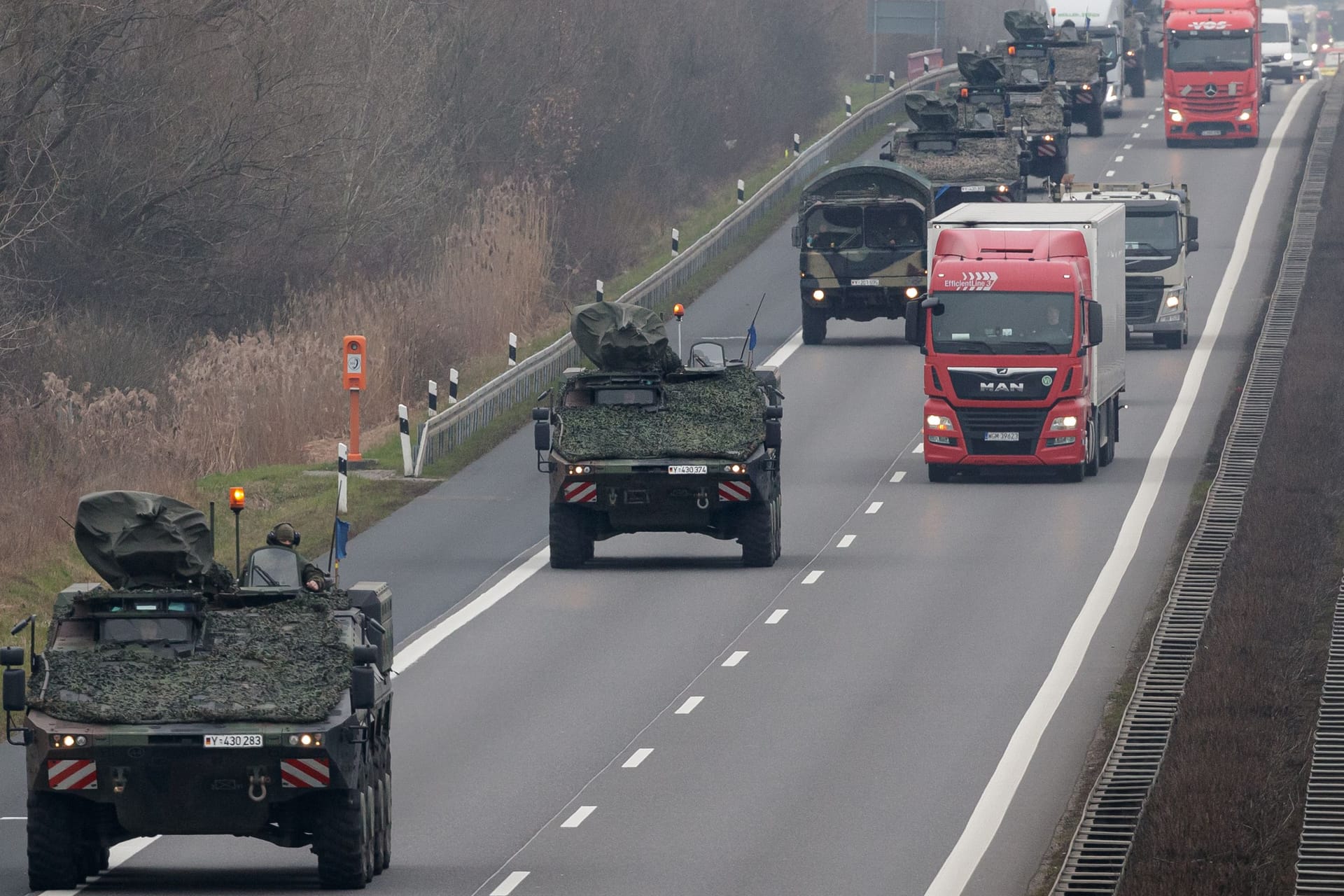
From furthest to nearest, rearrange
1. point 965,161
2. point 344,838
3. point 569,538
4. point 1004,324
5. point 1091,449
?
point 965,161, point 1091,449, point 1004,324, point 569,538, point 344,838

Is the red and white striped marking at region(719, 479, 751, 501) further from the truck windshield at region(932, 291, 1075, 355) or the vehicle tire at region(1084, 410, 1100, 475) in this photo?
the vehicle tire at region(1084, 410, 1100, 475)

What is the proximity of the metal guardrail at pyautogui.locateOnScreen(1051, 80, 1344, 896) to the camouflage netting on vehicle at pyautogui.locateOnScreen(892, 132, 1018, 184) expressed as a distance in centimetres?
633

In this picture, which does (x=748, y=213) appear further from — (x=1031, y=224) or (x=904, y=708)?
(x=904, y=708)

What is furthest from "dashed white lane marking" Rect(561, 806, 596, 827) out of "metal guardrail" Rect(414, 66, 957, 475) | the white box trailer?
the white box trailer

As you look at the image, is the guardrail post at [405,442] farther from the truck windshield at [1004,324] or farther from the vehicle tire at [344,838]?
the vehicle tire at [344,838]

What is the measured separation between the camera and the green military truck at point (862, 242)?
1730 inches

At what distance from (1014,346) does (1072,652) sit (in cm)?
974

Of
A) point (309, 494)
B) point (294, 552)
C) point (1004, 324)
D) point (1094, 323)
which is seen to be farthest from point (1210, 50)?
point (294, 552)

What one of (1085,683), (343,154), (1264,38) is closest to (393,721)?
(1085,683)

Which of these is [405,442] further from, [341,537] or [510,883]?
[510,883]

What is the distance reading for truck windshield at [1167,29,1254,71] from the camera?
66688 millimetres

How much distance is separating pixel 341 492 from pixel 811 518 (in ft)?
→ 18.3

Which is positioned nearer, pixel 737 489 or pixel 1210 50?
pixel 737 489

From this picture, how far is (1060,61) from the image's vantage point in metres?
65.3
